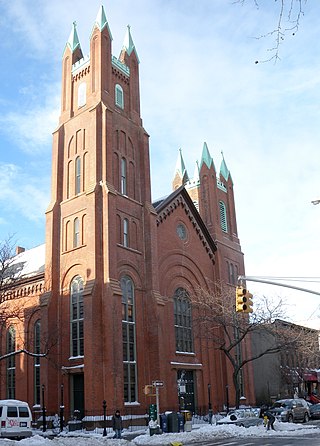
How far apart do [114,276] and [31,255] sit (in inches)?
776

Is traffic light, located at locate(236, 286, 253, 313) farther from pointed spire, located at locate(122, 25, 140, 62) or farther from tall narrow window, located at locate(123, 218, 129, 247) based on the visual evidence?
pointed spire, located at locate(122, 25, 140, 62)

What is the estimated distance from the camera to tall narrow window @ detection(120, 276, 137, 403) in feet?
116

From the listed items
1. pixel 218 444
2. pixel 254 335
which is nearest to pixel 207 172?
pixel 254 335

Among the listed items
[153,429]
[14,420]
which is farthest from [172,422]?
[14,420]

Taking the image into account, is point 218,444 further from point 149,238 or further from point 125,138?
point 125,138

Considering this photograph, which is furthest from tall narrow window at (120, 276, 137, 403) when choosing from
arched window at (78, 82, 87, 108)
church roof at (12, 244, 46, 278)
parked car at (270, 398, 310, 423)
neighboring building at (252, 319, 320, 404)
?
neighboring building at (252, 319, 320, 404)

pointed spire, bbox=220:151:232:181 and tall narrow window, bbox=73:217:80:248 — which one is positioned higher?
pointed spire, bbox=220:151:232:181

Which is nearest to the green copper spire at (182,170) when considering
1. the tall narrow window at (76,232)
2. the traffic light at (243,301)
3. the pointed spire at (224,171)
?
the pointed spire at (224,171)

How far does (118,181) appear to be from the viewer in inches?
1567

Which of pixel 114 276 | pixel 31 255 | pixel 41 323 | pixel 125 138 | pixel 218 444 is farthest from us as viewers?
pixel 31 255

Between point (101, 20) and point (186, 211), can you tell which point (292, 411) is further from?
point (101, 20)

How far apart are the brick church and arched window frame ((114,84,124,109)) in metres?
0.12

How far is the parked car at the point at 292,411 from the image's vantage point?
34.8 m

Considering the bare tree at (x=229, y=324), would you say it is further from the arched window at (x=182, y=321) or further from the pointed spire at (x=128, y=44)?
the pointed spire at (x=128, y=44)
